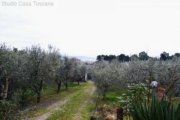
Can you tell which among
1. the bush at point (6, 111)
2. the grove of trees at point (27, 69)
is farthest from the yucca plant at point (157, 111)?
the grove of trees at point (27, 69)

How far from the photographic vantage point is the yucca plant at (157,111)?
5301 millimetres

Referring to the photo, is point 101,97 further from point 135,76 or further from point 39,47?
point 39,47

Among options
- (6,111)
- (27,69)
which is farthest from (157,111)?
(27,69)

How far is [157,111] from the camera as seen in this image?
5.38m

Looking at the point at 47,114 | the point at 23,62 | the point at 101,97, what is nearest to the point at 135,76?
the point at 101,97

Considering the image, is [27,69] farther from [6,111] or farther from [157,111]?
[157,111]

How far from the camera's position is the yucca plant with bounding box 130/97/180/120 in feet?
17.4

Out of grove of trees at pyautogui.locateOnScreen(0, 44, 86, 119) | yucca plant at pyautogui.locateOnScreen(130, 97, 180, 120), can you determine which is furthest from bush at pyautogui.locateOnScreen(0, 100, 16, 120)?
grove of trees at pyautogui.locateOnScreen(0, 44, 86, 119)

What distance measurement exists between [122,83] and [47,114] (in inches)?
823

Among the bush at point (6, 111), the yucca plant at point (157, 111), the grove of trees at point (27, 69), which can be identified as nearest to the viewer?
the yucca plant at point (157, 111)

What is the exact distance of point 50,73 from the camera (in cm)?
4394

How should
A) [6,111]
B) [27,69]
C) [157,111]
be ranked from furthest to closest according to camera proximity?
[27,69], [6,111], [157,111]

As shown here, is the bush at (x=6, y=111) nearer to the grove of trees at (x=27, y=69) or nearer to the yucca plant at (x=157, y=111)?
the yucca plant at (x=157, y=111)

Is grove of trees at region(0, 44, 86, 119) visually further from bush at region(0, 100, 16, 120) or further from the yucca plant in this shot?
the yucca plant
